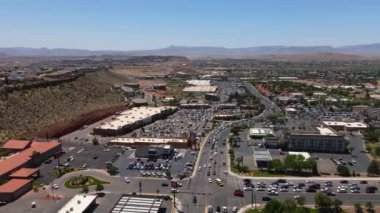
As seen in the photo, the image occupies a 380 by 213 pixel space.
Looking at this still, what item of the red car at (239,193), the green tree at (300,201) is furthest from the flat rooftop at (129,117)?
the green tree at (300,201)

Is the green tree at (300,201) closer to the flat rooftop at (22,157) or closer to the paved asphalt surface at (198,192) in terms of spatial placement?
the paved asphalt surface at (198,192)

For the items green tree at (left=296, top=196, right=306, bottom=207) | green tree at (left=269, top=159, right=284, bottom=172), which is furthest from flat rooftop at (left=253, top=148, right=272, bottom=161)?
green tree at (left=296, top=196, right=306, bottom=207)

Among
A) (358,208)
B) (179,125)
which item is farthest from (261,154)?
(179,125)

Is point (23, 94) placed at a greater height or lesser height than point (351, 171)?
greater

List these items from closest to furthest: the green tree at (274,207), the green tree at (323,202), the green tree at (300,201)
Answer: the green tree at (274,207) → the green tree at (323,202) → the green tree at (300,201)

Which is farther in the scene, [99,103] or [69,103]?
[99,103]

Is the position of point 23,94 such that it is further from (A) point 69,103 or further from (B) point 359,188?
(B) point 359,188

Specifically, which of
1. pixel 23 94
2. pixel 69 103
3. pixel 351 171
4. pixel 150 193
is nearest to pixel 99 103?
pixel 69 103
